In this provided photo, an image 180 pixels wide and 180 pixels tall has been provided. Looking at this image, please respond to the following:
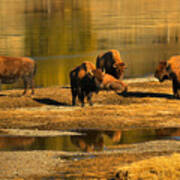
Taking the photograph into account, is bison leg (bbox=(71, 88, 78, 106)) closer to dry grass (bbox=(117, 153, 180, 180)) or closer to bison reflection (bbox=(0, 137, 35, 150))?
bison reflection (bbox=(0, 137, 35, 150))

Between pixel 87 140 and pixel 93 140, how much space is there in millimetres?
161

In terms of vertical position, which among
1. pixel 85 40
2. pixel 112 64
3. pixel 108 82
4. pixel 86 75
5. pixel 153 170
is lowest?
pixel 85 40

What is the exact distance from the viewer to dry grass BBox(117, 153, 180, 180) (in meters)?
13.3

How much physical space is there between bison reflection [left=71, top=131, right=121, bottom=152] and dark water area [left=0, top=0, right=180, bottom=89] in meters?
12.8

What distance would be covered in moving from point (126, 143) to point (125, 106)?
5445mm

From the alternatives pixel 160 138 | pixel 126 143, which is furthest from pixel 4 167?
pixel 160 138

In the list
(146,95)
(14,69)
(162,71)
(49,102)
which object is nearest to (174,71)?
(162,71)

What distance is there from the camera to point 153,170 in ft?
44.4

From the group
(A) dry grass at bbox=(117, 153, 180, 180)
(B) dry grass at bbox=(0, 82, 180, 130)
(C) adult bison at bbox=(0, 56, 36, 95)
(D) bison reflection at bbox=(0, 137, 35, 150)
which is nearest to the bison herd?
(C) adult bison at bbox=(0, 56, 36, 95)

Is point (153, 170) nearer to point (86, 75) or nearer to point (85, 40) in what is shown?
point (86, 75)

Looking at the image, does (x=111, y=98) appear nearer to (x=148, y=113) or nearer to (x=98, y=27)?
(x=148, y=113)

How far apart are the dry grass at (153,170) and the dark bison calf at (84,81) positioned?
8778 mm

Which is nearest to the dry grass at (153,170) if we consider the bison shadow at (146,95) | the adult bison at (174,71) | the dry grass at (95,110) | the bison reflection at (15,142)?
the bison reflection at (15,142)

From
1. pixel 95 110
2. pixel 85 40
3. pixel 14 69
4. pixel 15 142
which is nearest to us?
pixel 15 142
